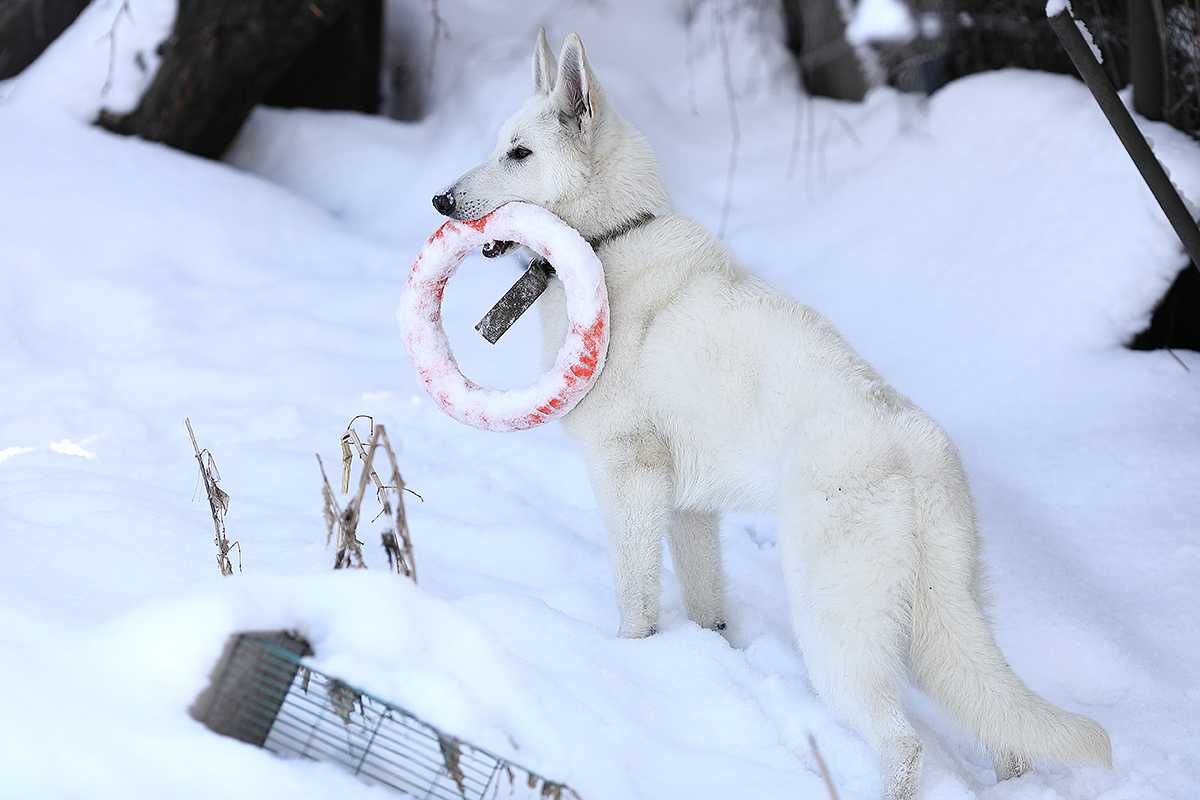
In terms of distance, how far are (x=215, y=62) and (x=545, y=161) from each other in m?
4.18

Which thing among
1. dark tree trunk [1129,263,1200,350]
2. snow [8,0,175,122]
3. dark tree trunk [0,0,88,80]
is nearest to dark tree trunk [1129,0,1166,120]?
dark tree trunk [1129,263,1200,350]

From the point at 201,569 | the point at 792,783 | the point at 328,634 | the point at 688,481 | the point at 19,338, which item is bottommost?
the point at 19,338

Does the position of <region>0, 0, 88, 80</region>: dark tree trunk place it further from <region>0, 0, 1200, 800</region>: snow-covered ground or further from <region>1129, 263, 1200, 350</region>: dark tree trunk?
<region>1129, 263, 1200, 350</region>: dark tree trunk

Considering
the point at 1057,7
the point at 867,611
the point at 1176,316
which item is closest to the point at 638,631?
the point at 867,611

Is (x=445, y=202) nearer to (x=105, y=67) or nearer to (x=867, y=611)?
(x=867, y=611)

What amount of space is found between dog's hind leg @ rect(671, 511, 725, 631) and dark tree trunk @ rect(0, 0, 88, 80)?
5.86 m

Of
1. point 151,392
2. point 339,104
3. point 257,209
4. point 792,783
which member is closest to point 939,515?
point 792,783

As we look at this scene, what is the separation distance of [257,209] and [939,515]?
5361mm

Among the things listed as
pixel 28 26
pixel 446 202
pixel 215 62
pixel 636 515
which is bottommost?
pixel 28 26

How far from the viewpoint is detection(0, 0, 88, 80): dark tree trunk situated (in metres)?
7.28

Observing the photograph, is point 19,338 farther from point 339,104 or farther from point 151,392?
point 339,104

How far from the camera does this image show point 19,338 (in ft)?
18.6

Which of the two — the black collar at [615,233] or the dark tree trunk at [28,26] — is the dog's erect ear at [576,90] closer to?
the black collar at [615,233]

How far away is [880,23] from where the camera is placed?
26.2 feet
